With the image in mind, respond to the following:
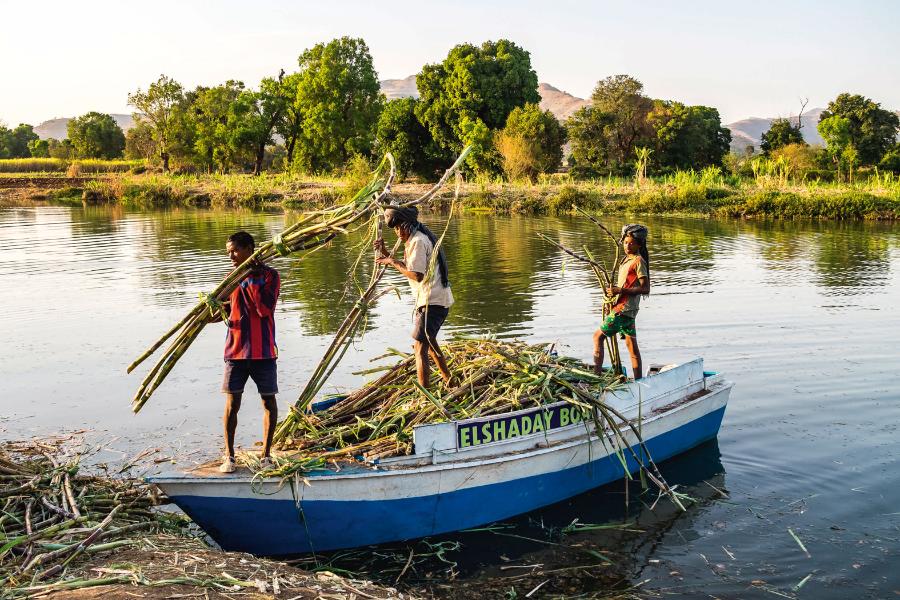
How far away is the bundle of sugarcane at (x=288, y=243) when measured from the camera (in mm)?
6012

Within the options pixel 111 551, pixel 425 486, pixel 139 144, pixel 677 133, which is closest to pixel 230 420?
pixel 111 551

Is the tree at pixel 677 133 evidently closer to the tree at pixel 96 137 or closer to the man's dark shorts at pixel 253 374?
the man's dark shorts at pixel 253 374

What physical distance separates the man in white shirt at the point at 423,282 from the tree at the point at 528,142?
35.9 m

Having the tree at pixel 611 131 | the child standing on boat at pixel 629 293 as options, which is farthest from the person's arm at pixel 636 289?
the tree at pixel 611 131

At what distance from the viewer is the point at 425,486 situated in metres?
5.98

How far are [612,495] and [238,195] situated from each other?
140 ft

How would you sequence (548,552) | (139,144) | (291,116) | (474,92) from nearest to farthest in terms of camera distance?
(548,552) → (474,92) → (291,116) → (139,144)

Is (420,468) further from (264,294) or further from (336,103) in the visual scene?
(336,103)

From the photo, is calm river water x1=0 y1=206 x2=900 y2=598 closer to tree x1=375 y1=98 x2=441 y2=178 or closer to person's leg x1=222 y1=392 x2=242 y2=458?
person's leg x1=222 y1=392 x2=242 y2=458

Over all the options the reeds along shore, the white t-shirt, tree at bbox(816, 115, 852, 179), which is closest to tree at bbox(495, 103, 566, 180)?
tree at bbox(816, 115, 852, 179)

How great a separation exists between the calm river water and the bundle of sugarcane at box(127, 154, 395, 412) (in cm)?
232

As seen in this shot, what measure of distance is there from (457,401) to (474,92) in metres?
44.1

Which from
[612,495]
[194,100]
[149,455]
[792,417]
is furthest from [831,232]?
[194,100]

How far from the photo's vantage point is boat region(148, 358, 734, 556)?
5.68 m
